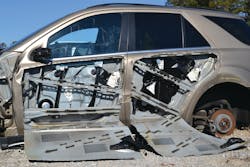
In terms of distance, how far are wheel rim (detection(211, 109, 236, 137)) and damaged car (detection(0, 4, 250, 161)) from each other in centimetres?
1

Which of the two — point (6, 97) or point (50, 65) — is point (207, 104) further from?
point (6, 97)

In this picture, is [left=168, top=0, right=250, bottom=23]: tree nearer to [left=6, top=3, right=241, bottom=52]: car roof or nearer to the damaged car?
[left=6, top=3, right=241, bottom=52]: car roof

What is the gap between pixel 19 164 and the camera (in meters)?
5.28

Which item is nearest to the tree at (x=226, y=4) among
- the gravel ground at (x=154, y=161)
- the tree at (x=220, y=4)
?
the tree at (x=220, y=4)

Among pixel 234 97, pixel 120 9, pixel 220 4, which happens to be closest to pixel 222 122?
pixel 234 97

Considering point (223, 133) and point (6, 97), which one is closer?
point (6, 97)

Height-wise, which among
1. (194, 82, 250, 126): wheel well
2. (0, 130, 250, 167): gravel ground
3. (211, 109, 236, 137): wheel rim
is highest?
(194, 82, 250, 126): wheel well

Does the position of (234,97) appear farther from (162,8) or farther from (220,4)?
(220,4)

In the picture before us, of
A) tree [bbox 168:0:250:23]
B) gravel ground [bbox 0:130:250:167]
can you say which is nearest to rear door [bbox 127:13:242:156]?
gravel ground [bbox 0:130:250:167]

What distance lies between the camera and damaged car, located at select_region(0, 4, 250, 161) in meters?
5.96

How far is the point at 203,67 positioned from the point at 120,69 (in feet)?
4.21

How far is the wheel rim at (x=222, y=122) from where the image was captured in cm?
687

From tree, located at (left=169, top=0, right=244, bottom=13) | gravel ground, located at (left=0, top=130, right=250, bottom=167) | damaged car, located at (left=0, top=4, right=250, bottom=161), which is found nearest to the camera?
gravel ground, located at (left=0, top=130, right=250, bottom=167)

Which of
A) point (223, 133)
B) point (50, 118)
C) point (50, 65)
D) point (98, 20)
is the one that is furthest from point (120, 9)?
point (223, 133)
